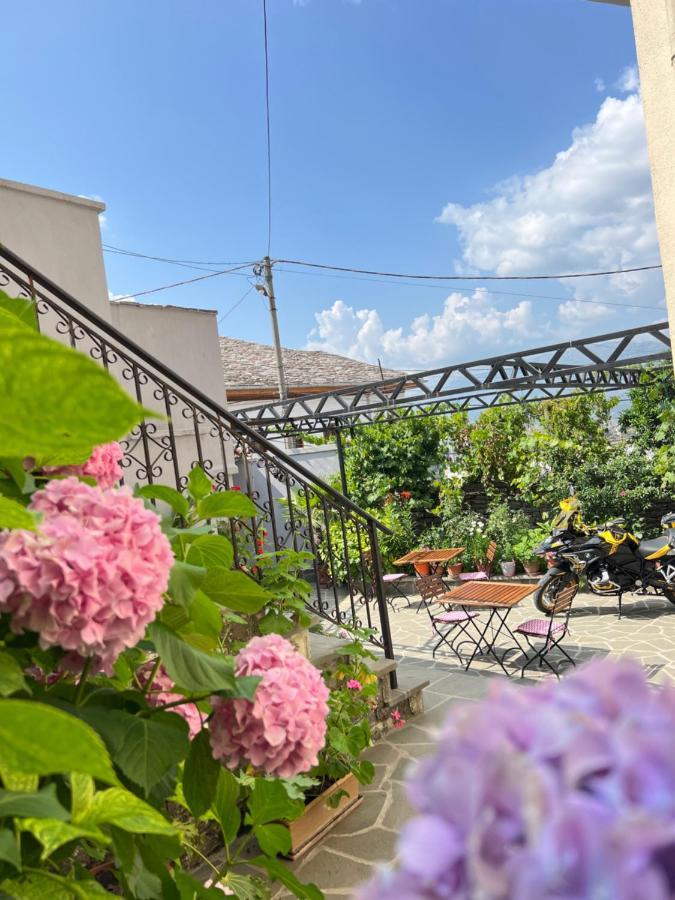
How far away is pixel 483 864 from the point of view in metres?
0.21

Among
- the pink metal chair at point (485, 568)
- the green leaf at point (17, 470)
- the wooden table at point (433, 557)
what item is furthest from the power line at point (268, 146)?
the green leaf at point (17, 470)

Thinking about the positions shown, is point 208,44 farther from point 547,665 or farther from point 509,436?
point 547,665

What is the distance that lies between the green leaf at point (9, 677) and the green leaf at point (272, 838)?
65 cm

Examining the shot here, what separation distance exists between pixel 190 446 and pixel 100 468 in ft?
18.4

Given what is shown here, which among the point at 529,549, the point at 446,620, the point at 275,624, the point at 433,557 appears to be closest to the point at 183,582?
the point at 275,624

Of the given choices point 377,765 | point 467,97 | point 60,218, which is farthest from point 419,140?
point 377,765

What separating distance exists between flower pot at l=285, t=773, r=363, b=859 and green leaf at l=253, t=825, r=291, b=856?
2297 millimetres

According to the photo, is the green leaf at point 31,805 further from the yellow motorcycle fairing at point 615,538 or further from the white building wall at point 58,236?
the yellow motorcycle fairing at point 615,538

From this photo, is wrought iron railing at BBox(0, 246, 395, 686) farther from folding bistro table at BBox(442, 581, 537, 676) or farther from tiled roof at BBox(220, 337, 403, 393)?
tiled roof at BBox(220, 337, 403, 393)

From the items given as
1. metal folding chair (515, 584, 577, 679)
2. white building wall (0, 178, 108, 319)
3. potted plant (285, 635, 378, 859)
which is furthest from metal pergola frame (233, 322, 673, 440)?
potted plant (285, 635, 378, 859)

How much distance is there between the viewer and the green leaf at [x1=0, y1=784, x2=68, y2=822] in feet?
1.74

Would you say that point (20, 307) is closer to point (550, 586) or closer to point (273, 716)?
point (273, 716)

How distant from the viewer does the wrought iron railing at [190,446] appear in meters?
3.25

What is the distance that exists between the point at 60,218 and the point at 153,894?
19.7ft
